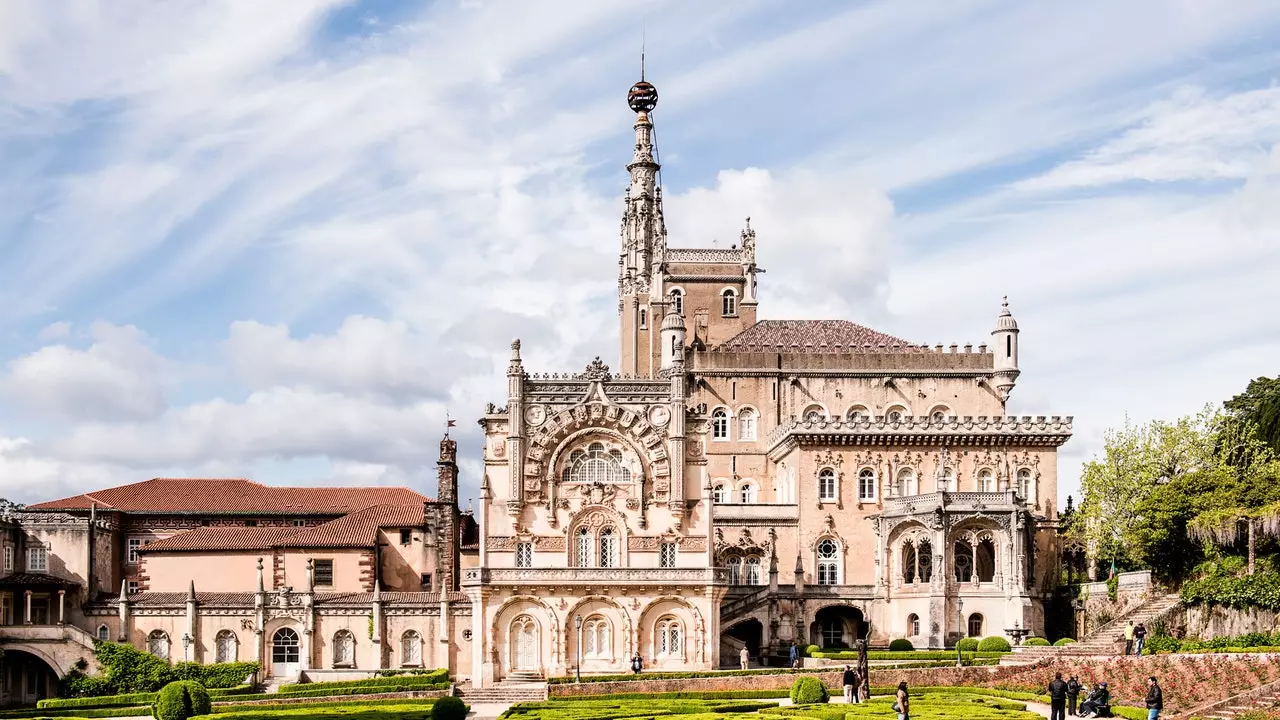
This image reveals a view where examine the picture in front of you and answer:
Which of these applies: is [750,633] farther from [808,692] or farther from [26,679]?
[26,679]

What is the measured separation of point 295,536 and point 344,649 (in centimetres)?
752

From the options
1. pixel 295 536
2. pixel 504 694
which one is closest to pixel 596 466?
pixel 504 694

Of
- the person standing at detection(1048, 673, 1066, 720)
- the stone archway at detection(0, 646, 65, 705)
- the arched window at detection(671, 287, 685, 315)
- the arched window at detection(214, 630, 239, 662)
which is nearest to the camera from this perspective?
the person standing at detection(1048, 673, 1066, 720)

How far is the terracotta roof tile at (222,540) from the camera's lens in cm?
7394

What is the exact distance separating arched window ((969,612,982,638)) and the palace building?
0.37 m

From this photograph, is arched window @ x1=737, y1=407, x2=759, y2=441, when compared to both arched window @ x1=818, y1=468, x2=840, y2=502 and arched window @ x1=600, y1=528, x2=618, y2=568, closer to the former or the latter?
arched window @ x1=818, y1=468, x2=840, y2=502

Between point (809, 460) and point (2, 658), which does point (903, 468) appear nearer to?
point (809, 460)

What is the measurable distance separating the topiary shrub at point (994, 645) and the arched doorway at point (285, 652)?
30413 millimetres

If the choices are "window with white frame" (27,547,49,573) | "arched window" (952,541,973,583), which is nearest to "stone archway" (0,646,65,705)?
"window with white frame" (27,547,49,573)

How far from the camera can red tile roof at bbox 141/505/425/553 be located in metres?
74.1

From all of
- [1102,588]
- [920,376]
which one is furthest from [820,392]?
[1102,588]

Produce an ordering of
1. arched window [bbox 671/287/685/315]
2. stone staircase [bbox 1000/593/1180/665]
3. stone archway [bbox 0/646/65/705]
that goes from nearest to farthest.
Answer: stone staircase [bbox 1000/593/1180/665]
stone archway [bbox 0/646/65/705]
arched window [bbox 671/287/685/315]

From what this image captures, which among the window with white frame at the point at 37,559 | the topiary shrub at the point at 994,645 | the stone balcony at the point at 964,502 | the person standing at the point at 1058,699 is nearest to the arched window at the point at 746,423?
the stone balcony at the point at 964,502

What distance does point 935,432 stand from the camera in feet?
259
